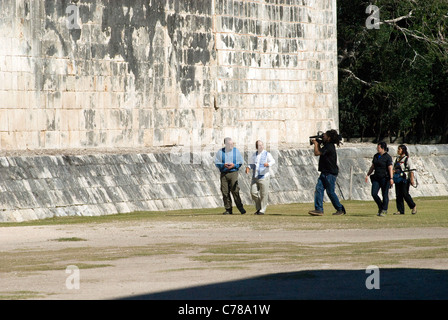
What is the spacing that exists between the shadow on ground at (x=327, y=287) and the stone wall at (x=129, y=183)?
406 inches

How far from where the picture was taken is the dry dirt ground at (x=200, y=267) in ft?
31.1

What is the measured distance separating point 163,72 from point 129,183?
4.72 m

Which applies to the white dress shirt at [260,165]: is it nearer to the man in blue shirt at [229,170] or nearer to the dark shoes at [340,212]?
the man in blue shirt at [229,170]

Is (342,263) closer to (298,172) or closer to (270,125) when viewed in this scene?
(298,172)

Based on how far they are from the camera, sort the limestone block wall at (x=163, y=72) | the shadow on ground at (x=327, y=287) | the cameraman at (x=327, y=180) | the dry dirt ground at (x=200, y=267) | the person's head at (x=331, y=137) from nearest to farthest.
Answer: the shadow on ground at (x=327, y=287), the dry dirt ground at (x=200, y=267), the cameraman at (x=327, y=180), the person's head at (x=331, y=137), the limestone block wall at (x=163, y=72)

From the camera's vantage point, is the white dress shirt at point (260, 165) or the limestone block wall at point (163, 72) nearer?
the white dress shirt at point (260, 165)

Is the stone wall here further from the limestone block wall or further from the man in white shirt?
the man in white shirt

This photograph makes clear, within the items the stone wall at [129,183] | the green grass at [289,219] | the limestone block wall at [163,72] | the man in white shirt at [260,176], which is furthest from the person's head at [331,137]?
the limestone block wall at [163,72]

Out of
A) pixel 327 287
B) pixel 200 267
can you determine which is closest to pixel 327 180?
pixel 200 267

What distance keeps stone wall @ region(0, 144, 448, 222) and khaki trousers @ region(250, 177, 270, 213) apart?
94.0 inches

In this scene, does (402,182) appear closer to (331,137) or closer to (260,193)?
(331,137)

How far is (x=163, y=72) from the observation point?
2675 centimetres

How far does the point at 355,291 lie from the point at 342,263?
218cm

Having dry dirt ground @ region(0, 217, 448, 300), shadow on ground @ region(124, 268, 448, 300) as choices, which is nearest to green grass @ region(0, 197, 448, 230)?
dry dirt ground @ region(0, 217, 448, 300)
